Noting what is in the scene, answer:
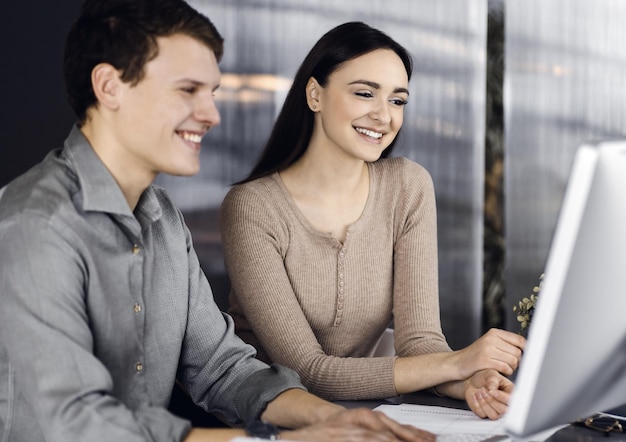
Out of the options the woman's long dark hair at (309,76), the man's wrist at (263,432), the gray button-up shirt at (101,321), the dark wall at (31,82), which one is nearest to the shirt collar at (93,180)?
the gray button-up shirt at (101,321)

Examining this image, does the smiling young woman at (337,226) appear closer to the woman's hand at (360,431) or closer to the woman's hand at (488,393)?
the woman's hand at (488,393)

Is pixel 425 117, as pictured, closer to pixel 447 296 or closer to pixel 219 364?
pixel 447 296

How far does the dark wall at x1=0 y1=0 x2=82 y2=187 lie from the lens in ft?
11.0

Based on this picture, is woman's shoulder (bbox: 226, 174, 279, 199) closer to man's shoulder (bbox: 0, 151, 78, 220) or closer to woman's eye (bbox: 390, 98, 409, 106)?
woman's eye (bbox: 390, 98, 409, 106)

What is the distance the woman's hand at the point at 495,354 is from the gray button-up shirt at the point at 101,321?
43cm

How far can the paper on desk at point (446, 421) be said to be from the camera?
155 cm

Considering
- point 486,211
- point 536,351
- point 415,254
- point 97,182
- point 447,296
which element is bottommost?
point 447,296

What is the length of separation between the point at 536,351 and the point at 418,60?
14.3ft

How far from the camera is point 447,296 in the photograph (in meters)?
5.39

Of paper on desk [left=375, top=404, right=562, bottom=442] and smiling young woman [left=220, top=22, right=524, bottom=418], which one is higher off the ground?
smiling young woman [left=220, top=22, right=524, bottom=418]

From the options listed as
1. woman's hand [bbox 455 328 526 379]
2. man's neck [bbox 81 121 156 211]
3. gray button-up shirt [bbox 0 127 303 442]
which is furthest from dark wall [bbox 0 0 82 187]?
woman's hand [bbox 455 328 526 379]

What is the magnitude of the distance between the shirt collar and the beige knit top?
2.44 ft

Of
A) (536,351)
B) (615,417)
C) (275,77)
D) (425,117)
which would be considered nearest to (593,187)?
(536,351)

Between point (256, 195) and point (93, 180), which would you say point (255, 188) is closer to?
point (256, 195)
